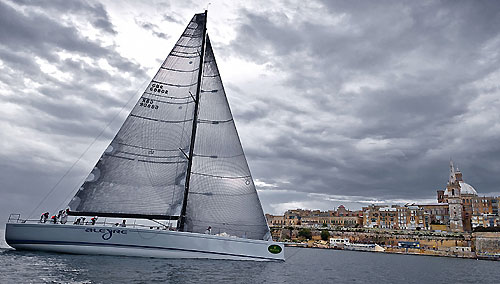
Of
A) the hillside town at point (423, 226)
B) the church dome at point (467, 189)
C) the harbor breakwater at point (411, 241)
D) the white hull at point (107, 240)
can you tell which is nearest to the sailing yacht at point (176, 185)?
the white hull at point (107, 240)

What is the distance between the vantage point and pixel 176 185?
21750 millimetres

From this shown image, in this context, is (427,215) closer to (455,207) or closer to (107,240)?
(455,207)

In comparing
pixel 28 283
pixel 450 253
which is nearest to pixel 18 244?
pixel 28 283

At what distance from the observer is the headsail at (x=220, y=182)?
72.3ft

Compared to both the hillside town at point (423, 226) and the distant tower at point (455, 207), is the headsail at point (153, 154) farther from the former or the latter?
the distant tower at point (455, 207)

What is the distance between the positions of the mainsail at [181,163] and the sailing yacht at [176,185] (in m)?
0.06

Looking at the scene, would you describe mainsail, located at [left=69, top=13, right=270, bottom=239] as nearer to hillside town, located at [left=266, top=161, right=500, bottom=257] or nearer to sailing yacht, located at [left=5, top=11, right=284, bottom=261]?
sailing yacht, located at [left=5, top=11, right=284, bottom=261]

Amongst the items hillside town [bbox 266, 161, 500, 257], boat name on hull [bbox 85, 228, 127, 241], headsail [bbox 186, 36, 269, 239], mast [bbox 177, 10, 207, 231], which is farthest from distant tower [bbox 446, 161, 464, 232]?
boat name on hull [bbox 85, 228, 127, 241]

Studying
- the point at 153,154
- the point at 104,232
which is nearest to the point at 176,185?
the point at 153,154

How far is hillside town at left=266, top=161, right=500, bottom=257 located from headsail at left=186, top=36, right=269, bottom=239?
229ft

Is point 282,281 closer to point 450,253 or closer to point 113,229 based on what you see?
point 113,229

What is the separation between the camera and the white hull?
1930cm

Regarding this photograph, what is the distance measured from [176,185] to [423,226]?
336 feet

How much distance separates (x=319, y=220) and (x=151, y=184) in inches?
4439
